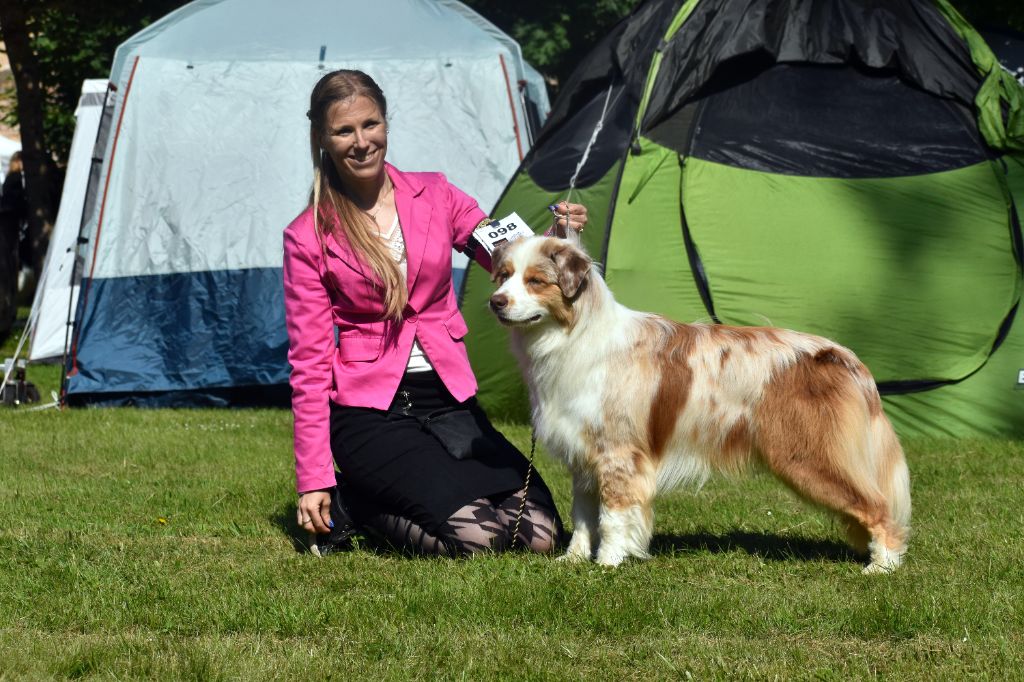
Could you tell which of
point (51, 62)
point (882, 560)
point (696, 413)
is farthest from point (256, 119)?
point (51, 62)

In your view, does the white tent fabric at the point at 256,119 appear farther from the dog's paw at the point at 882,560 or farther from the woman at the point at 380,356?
the dog's paw at the point at 882,560

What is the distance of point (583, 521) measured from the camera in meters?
4.36

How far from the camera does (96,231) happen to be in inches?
336

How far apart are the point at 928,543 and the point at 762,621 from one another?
124 centimetres

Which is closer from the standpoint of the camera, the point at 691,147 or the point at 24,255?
the point at 691,147

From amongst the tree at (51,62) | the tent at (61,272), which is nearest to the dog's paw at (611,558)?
the tent at (61,272)

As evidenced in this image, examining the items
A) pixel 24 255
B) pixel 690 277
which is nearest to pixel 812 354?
pixel 690 277

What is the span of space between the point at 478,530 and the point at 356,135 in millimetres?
1435

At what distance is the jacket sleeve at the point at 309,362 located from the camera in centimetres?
429

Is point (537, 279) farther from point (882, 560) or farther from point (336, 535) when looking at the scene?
point (882, 560)

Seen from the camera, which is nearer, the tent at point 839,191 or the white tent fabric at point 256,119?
the tent at point 839,191

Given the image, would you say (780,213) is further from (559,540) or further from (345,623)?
(345,623)

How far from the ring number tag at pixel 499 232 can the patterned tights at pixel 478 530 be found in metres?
0.91

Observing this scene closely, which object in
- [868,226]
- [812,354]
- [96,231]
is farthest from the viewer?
[96,231]
